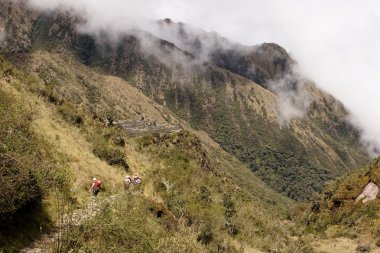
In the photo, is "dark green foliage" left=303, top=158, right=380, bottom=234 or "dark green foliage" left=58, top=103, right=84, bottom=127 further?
"dark green foliage" left=303, top=158, right=380, bottom=234

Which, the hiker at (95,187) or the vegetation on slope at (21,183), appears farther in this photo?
the hiker at (95,187)

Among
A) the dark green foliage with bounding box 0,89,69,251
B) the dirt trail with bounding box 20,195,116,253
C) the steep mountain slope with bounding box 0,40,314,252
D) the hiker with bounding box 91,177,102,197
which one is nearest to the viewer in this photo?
the dark green foliage with bounding box 0,89,69,251

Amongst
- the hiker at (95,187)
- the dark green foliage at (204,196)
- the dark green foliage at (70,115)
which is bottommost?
the dark green foliage at (204,196)

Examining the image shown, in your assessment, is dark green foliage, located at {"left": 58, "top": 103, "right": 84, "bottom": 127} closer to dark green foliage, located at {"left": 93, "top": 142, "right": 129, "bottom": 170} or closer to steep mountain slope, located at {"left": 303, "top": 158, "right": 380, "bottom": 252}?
dark green foliage, located at {"left": 93, "top": 142, "right": 129, "bottom": 170}

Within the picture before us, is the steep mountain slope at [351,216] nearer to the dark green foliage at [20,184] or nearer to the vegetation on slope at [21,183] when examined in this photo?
the vegetation on slope at [21,183]

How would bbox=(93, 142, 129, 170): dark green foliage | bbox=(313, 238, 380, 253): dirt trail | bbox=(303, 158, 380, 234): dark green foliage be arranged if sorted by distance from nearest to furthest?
bbox=(93, 142, 129, 170): dark green foliage < bbox=(313, 238, 380, 253): dirt trail < bbox=(303, 158, 380, 234): dark green foliage

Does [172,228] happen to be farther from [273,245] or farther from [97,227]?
[273,245]

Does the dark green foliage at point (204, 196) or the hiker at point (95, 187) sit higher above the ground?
the hiker at point (95, 187)

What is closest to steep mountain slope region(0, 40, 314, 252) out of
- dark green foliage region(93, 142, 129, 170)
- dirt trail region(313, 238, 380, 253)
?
dark green foliage region(93, 142, 129, 170)

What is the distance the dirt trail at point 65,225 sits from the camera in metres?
14.4

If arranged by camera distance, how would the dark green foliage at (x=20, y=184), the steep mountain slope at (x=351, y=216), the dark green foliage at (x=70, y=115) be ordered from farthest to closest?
the steep mountain slope at (x=351, y=216)
the dark green foliage at (x=70, y=115)
the dark green foliage at (x=20, y=184)

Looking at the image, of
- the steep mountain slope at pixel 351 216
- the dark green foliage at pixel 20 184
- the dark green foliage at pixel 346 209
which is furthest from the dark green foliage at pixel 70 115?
the dark green foliage at pixel 346 209

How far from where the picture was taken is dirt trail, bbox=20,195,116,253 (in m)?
14.4

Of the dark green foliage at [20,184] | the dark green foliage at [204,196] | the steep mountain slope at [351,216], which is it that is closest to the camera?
the dark green foliage at [20,184]
